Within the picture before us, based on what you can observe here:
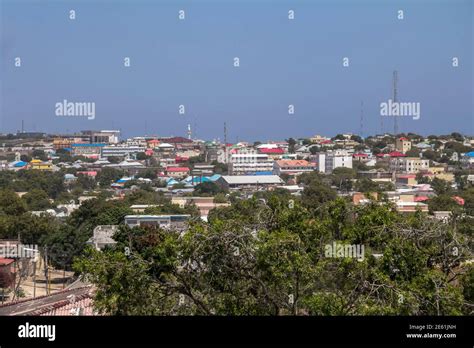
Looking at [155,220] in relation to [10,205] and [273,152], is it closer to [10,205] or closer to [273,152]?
[10,205]

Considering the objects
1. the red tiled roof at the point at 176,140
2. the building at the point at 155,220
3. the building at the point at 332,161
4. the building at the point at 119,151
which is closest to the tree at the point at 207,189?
the building at the point at 332,161

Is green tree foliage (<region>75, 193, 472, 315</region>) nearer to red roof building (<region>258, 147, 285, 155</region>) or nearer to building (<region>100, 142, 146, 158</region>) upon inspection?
red roof building (<region>258, 147, 285, 155</region>)

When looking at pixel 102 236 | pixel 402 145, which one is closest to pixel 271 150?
pixel 402 145

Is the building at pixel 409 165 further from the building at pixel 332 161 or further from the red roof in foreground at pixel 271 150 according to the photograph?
the red roof in foreground at pixel 271 150

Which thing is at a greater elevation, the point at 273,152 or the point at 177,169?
the point at 273,152
